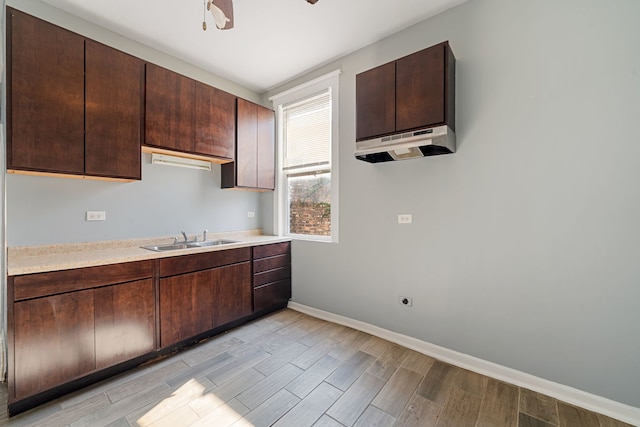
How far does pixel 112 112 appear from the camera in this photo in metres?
2.24

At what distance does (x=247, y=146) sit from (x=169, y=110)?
3.06 ft

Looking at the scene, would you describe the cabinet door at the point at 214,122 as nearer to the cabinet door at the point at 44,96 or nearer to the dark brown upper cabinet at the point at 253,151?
the dark brown upper cabinet at the point at 253,151

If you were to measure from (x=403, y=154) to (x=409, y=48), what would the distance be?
1.08 meters

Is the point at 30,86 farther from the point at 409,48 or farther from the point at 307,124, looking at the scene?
the point at 409,48

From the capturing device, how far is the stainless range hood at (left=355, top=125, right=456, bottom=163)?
204cm

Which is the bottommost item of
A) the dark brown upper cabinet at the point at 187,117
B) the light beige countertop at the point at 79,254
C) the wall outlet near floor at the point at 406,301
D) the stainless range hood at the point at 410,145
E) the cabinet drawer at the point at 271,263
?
the wall outlet near floor at the point at 406,301

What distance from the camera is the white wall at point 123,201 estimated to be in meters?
2.11

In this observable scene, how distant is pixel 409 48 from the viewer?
2.53m

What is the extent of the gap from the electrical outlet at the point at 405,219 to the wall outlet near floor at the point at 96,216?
282 centimetres

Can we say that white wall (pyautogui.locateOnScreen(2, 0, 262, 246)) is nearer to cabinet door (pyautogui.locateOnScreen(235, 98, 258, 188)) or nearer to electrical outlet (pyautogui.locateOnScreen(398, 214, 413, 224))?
cabinet door (pyautogui.locateOnScreen(235, 98, 258, 188))

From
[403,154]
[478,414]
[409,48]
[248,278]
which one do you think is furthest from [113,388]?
[409,48]

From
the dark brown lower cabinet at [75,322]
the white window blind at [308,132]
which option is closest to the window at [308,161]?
the white window blind at [308,132]

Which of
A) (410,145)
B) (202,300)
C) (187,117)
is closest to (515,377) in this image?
(410,145)

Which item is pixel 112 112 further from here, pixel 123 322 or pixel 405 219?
pixel 405 219
